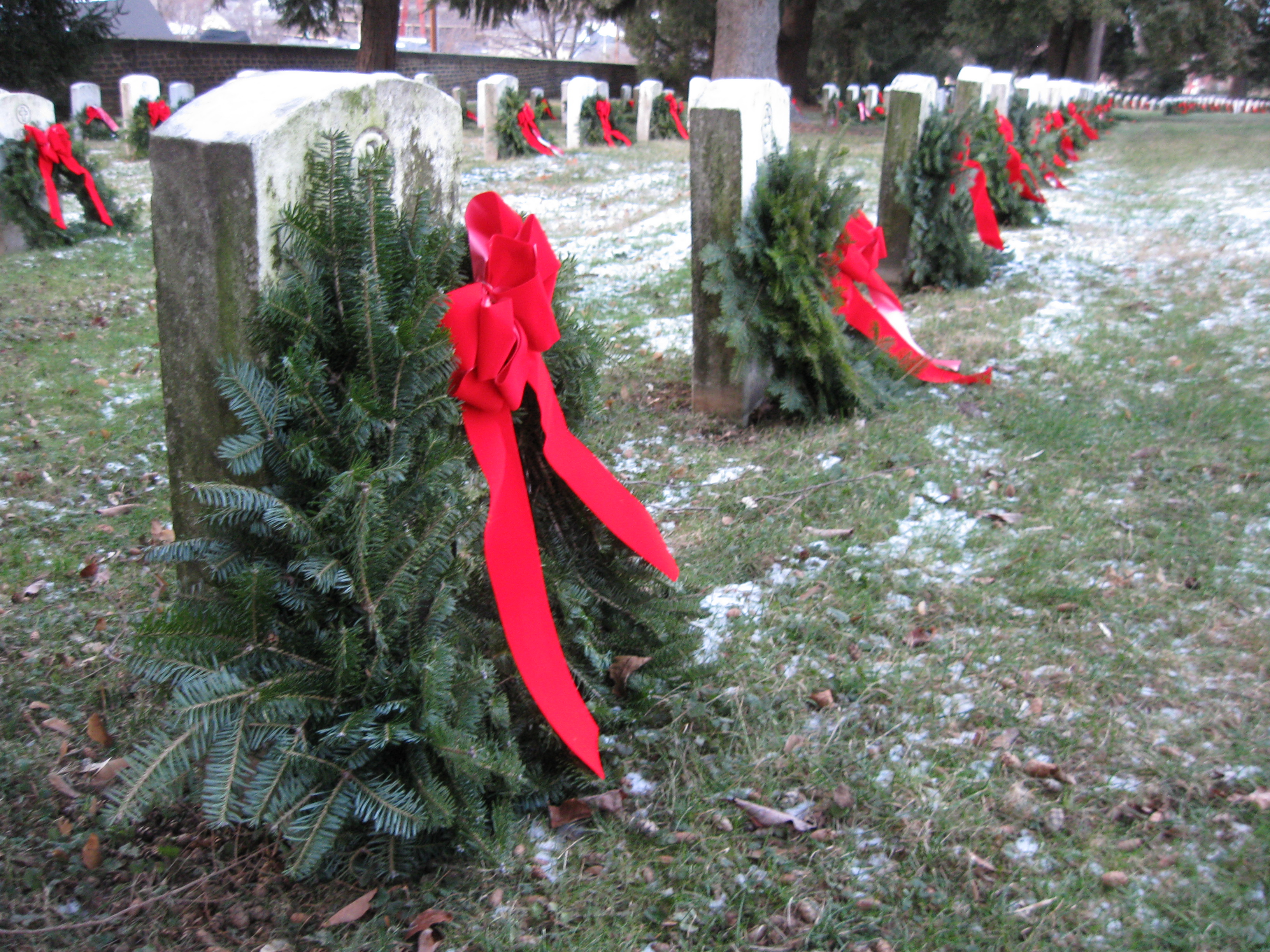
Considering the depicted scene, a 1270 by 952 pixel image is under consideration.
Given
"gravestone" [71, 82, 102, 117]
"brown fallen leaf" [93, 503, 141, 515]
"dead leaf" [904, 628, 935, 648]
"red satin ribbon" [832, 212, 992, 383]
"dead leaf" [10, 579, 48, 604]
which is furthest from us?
"gravestone" [71, 82, 102, 117]

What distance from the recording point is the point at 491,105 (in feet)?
50.7

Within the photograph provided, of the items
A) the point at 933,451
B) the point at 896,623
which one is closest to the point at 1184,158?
the point at 933,451

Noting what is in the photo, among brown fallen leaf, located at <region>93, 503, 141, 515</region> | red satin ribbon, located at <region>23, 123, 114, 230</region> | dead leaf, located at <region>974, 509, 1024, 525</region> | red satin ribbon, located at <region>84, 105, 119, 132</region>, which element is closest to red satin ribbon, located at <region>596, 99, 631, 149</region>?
red satin ribbon, located at <region>84, 105, 119, 132</region>

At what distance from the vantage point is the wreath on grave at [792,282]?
14.5 feet

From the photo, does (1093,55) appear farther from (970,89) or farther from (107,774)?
(107,774)

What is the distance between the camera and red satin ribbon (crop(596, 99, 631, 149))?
1811cm

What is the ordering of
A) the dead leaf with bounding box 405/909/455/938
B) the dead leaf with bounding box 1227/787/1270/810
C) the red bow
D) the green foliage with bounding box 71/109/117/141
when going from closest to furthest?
1. the dead leaf with bounding box 405/909/455/938
2. the dead leaf with bounding box 1227/787/1270/810
3. the red bow
4. the green foliage with bounding box 71/109/117/141

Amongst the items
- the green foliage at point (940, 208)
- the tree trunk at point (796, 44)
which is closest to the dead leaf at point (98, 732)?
the green foliage at point (940, 208)

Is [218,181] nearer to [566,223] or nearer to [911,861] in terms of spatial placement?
[911,861]

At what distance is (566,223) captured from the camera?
9.85 m

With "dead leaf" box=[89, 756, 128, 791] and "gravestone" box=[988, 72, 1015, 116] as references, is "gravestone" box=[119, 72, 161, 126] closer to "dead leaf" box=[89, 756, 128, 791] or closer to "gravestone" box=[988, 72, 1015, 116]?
"gravestone" box=[988, 72, 1015, 116]

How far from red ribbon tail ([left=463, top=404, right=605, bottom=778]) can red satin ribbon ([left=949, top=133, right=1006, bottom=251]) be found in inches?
227

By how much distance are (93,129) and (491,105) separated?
306 inches

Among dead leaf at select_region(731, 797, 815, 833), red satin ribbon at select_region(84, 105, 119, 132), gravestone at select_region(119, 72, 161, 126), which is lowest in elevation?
dead leaf at select_region(731, 797, 815, 833)
